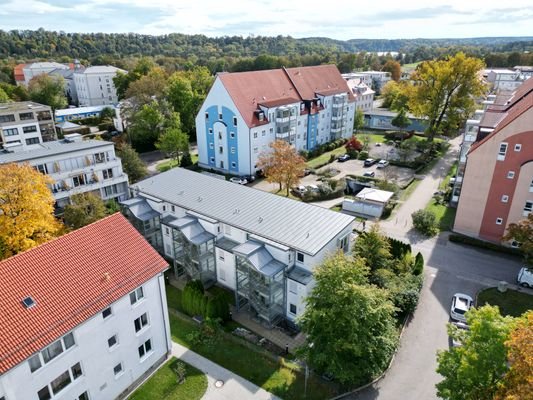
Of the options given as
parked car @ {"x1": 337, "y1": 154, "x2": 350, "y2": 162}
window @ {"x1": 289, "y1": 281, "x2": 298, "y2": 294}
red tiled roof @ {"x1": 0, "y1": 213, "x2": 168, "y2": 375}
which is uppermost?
red tiled roof @ {"x1": 0, "y1": 213, "x2": 168, "y2": 375}

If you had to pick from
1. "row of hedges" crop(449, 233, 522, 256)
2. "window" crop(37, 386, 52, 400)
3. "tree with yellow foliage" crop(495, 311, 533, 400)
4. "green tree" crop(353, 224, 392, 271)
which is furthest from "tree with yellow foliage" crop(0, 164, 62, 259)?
"row of hedges" crop(449, 233, 522, 256)

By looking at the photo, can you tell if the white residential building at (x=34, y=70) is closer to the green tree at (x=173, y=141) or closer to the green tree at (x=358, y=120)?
the green tree at (x=173, y=141)

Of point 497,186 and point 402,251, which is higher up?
point 497,186

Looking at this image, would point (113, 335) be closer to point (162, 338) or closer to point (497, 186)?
point (162, 338)

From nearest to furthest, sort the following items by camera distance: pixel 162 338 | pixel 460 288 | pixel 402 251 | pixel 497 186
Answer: pixel 162 338, pixel 460 288, pixel 402 251, pixel 497 186

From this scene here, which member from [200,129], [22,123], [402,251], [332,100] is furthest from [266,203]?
[22,123]

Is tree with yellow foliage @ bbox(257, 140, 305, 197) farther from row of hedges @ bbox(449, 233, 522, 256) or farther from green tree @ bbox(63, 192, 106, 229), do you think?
green tree @ bbox(63, 192, 106, 229)

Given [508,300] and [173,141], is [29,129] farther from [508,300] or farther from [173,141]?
[508,300]
